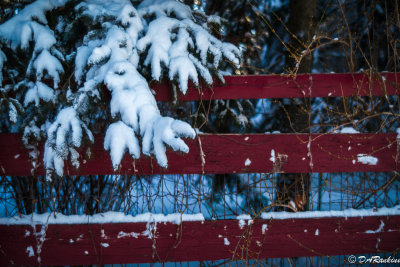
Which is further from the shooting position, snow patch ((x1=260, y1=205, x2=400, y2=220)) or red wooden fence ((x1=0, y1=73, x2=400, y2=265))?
snow patch ((x1=260, y1=205, x2=400, y2=220))

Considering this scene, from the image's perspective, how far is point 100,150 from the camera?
2125 millimetres

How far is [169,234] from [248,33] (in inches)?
102

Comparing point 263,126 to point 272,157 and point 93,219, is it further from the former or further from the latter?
point 93,219

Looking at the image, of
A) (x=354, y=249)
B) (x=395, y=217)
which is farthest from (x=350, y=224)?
(x=395, y=217)

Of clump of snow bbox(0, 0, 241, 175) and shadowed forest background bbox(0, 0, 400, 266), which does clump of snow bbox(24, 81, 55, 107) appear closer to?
clump of snow bbox(0, 0, 241, 175)

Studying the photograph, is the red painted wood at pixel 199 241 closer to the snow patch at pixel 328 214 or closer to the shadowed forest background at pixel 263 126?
the snow patch at pixel 328 214

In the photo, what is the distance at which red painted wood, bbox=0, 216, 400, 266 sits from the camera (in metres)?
2.20

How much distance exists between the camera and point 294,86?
89.1 inches

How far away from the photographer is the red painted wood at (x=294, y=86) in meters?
2.24

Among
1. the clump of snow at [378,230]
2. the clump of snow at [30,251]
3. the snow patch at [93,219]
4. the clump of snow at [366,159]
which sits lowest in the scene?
the clump of snow at [30,251]

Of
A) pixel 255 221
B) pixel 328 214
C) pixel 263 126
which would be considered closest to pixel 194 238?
pixel 255 221

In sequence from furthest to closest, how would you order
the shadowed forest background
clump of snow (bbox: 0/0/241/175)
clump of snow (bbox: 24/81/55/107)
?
the shadowed forest background → clump of snow (bbox: 24/81/55/107) → clump of snow (bbox: 0/0/241/175)

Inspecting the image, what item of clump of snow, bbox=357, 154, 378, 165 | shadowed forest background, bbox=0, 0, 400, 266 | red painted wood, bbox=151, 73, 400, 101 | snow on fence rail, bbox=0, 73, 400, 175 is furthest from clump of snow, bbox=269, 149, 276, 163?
clump of snow, bbox=357, 154, 378, 165

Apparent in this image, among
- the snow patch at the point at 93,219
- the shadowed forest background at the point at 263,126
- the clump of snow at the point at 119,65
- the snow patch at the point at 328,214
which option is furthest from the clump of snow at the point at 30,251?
the snow patch at the point at 328,214
